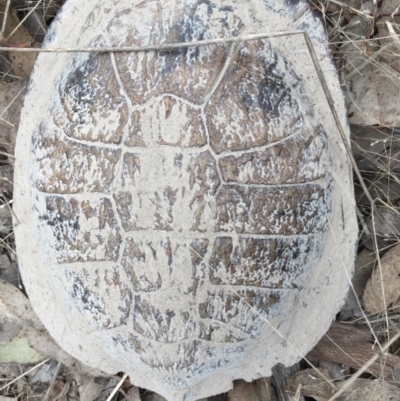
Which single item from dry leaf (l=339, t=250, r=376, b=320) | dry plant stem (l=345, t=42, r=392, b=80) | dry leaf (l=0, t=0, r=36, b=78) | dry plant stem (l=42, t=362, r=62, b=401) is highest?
dry leaf (l=0, t=0, r=36, b=78)

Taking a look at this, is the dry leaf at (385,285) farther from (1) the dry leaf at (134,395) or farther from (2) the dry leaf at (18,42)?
(2) the dry leaf at (18,42)

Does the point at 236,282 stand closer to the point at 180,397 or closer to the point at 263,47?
the point at 180,397

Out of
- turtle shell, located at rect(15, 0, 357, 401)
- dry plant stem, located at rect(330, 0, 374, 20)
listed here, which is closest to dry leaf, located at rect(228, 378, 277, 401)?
turtle shell, located at rect(15, 0, 357, 401)

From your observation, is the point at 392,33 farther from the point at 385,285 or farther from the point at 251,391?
the point at 251,391

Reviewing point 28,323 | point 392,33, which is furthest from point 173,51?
point 28,323

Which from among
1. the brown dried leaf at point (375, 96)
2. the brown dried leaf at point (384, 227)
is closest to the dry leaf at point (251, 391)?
the brown dried leaf at point (384, 227)

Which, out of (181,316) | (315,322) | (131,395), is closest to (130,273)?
(181,316)

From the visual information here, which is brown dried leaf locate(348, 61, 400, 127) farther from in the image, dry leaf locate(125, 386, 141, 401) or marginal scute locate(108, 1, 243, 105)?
dry leaf locate(125, 386, 141, 401)

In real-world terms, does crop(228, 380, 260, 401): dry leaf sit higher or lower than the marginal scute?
lower
